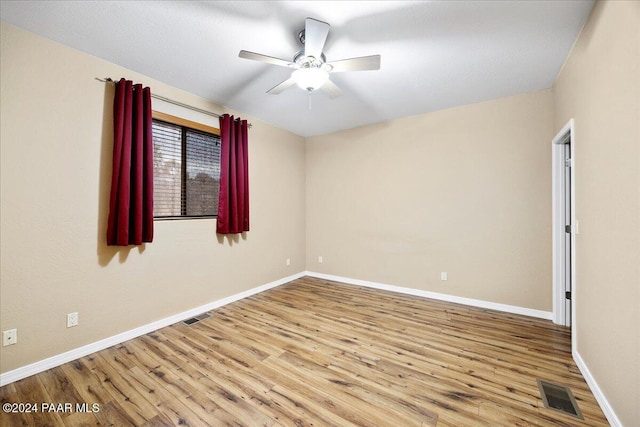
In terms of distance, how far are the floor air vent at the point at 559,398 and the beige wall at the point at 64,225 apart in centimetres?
336

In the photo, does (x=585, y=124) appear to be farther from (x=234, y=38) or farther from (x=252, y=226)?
(x=252, y=226)

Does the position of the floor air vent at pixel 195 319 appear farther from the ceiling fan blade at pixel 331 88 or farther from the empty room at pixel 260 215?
the ceiling fan blade at pixel 331 88

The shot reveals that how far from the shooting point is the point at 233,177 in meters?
3.45

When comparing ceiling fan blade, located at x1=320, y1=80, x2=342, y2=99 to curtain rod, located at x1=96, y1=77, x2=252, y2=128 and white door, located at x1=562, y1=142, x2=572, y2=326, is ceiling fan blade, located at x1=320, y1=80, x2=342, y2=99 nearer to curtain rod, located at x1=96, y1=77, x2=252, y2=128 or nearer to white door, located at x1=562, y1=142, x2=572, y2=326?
curtain rod, located at x1=96, y1=77, x2=252, y2=128

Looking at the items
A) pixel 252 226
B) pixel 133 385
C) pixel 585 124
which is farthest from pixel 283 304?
pixel 585 124

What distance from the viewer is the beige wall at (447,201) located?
10.0ft

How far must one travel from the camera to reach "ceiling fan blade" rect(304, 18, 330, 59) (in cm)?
170

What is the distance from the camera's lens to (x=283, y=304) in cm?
347

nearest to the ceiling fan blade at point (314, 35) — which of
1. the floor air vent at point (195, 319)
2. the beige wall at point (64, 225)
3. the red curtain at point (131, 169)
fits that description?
the red curtain at point (131, 169)

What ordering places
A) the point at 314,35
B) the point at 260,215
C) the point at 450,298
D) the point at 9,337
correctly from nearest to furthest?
the point at 314,35 → the point at 9,337 → the point at 450,298 → the point at 260,215

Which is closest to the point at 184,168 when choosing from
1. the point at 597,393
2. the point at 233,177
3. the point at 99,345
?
the point at 233,177

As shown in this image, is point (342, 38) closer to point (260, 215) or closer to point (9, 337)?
point (260, 215)

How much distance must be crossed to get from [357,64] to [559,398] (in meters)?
2.71

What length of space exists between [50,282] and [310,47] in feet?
9.11
